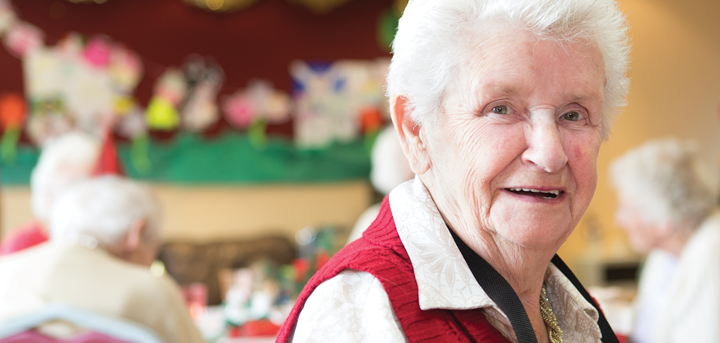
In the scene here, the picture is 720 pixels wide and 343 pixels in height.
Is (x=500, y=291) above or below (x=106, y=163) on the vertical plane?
below

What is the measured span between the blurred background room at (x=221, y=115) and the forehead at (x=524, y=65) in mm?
3130

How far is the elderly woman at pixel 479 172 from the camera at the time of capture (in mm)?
684

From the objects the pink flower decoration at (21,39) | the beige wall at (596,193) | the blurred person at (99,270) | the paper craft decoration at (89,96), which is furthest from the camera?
the paper craft decoration at (89,96)

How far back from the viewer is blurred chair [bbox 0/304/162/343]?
1.27 metres

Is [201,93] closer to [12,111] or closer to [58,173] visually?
[12,111]

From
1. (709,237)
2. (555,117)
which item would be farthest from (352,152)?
(555,117)

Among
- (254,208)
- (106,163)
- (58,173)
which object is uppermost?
(106,163)

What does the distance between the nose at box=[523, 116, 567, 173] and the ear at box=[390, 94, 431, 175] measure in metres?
0.15

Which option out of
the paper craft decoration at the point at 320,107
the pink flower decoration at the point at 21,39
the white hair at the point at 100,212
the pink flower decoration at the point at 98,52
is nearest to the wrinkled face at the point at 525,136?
the white hair at the point at 100,212

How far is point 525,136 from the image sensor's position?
0.72 meters

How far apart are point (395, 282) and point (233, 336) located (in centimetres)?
192

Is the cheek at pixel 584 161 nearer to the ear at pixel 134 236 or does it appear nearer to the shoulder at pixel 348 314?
the shoulder at pixel 348 314

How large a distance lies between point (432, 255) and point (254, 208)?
3.99m

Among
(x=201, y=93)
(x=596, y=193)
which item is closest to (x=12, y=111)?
(x=201, y=93)
